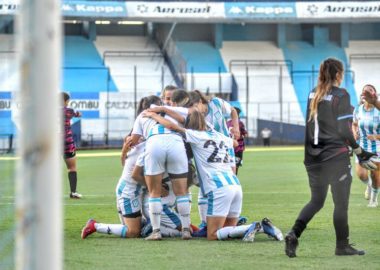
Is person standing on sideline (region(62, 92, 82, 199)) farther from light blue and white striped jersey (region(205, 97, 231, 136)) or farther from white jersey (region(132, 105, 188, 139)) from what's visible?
white jersey (region(132, 105, 188, 139))

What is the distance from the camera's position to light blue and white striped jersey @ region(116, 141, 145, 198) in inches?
→ 406

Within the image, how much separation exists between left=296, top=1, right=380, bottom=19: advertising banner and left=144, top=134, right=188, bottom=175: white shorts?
4272 centimetres

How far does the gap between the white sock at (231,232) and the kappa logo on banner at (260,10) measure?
139ft

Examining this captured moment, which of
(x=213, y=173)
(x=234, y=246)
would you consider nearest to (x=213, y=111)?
(x=213, y=173)

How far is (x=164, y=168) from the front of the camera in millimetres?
10023

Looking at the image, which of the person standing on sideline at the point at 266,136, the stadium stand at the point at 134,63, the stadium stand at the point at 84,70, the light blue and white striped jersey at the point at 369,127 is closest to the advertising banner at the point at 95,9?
the stadium stand at the point at 84,70

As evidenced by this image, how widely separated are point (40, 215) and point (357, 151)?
5.71m

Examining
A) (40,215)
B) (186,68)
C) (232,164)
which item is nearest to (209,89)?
(186,68)

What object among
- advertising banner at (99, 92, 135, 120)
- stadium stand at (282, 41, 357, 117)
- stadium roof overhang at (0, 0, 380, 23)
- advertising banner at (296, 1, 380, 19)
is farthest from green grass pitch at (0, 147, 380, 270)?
advertising banner at (296, 1, 380, 19)

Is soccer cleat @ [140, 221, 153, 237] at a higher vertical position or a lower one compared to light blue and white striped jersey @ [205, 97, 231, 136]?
lower

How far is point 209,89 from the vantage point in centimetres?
5019

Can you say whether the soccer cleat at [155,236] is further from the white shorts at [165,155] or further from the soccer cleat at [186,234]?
the white shorts at [165,155]

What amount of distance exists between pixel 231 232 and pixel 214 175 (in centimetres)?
68

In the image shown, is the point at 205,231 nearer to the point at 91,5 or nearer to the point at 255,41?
the point at 91,5
